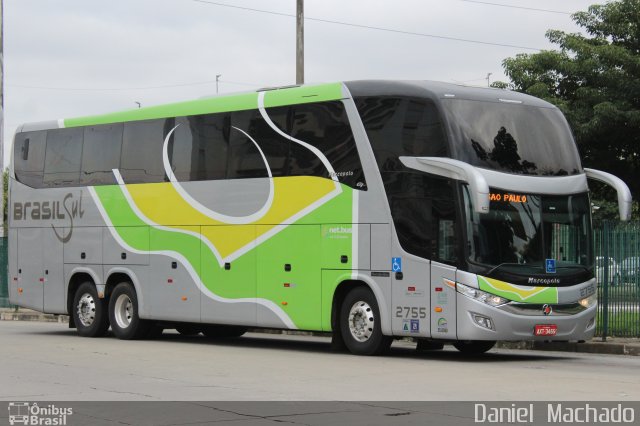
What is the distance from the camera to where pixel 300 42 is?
28.8 metres

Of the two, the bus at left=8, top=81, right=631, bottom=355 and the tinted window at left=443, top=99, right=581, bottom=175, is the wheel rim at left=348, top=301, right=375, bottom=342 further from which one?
the tinted window at left=443, top=99, right=581, bottom=175

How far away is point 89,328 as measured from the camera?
2431cm

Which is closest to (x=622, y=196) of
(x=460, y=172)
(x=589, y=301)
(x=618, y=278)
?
(x=589, y=301)

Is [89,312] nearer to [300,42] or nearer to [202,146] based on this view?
[202,146]

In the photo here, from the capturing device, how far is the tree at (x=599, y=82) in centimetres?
3011

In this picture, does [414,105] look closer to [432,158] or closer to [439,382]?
[432,158]

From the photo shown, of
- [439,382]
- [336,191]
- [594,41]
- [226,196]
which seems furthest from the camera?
[594,41]

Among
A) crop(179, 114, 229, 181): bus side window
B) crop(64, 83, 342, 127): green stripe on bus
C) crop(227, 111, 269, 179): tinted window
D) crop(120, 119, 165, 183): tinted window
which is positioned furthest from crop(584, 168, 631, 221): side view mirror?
crop(120, 119, 165, 183): tinted window

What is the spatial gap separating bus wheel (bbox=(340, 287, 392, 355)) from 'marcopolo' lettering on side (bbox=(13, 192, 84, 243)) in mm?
7762

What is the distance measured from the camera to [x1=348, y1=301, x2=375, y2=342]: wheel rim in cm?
1877

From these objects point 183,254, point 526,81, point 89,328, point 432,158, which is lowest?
point 89,328

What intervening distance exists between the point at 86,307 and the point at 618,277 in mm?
10841
